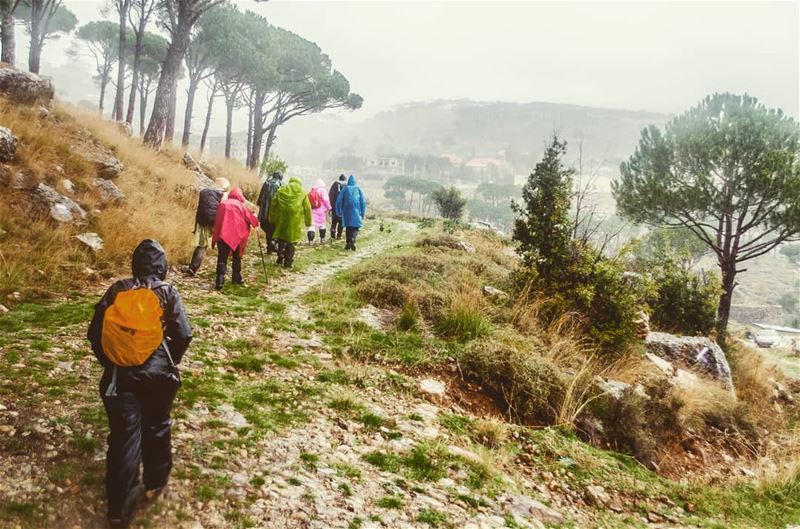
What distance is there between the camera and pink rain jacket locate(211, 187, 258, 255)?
753 cm

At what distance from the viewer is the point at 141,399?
2729 millimetres

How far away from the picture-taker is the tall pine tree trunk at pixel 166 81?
13797 millimetres

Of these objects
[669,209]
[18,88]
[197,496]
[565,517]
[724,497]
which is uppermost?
[18,88]

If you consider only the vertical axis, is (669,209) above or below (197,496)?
above

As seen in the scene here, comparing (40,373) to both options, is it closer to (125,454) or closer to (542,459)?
(125,454)

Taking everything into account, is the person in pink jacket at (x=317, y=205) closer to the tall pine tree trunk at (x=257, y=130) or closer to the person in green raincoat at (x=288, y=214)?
the person in green raincoat at (x=288, y=214)

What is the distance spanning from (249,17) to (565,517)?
2972 cm

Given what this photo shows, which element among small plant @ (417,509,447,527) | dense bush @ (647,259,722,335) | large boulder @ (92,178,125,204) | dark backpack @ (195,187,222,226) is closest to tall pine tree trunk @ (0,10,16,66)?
large boulder @ (92,178,125,204)

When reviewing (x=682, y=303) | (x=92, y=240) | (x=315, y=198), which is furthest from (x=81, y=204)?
(x=682, y=303)

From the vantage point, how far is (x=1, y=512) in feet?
7.81

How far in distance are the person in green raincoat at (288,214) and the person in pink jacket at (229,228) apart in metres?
1.86

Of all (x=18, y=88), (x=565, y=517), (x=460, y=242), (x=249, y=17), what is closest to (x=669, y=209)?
(x=460, y=242)

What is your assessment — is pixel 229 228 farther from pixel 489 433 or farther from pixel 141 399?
pixel 489 433

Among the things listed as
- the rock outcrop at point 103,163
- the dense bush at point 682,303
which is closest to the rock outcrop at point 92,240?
the rock outcrop at point 103,163
